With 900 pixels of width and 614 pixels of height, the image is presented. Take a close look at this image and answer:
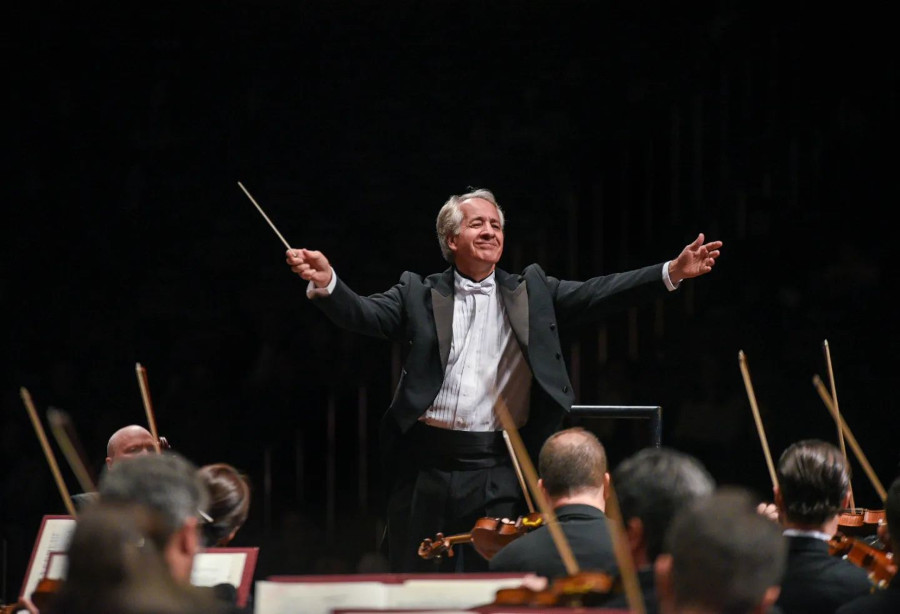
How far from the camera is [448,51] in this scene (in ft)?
17.1

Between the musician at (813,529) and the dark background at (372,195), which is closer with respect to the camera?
the musician at (813,529)

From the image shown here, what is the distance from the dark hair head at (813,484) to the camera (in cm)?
239

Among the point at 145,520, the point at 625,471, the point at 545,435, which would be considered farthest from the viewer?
the point at 545,435

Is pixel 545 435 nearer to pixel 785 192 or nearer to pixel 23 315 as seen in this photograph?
pixel 785 192

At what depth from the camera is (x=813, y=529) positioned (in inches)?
93.8

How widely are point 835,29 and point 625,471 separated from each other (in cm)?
366

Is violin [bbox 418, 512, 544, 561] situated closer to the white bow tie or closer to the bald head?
the white bow tie

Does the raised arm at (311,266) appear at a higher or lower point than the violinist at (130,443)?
higher

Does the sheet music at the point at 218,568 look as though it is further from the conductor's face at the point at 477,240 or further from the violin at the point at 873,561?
the conductor's face at the point at 477,240

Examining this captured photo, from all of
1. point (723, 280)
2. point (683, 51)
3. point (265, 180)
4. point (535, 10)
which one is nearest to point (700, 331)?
point (723, 280)

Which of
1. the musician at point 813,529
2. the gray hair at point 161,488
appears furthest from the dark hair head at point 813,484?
the gray hair at point 161,488

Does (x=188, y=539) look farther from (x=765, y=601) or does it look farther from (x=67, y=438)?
(x=67, y=438)

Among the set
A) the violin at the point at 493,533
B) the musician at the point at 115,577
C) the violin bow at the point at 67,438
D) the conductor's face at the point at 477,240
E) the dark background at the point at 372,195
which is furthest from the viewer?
the dark background at the point at 372,195

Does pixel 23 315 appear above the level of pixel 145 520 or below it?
above
